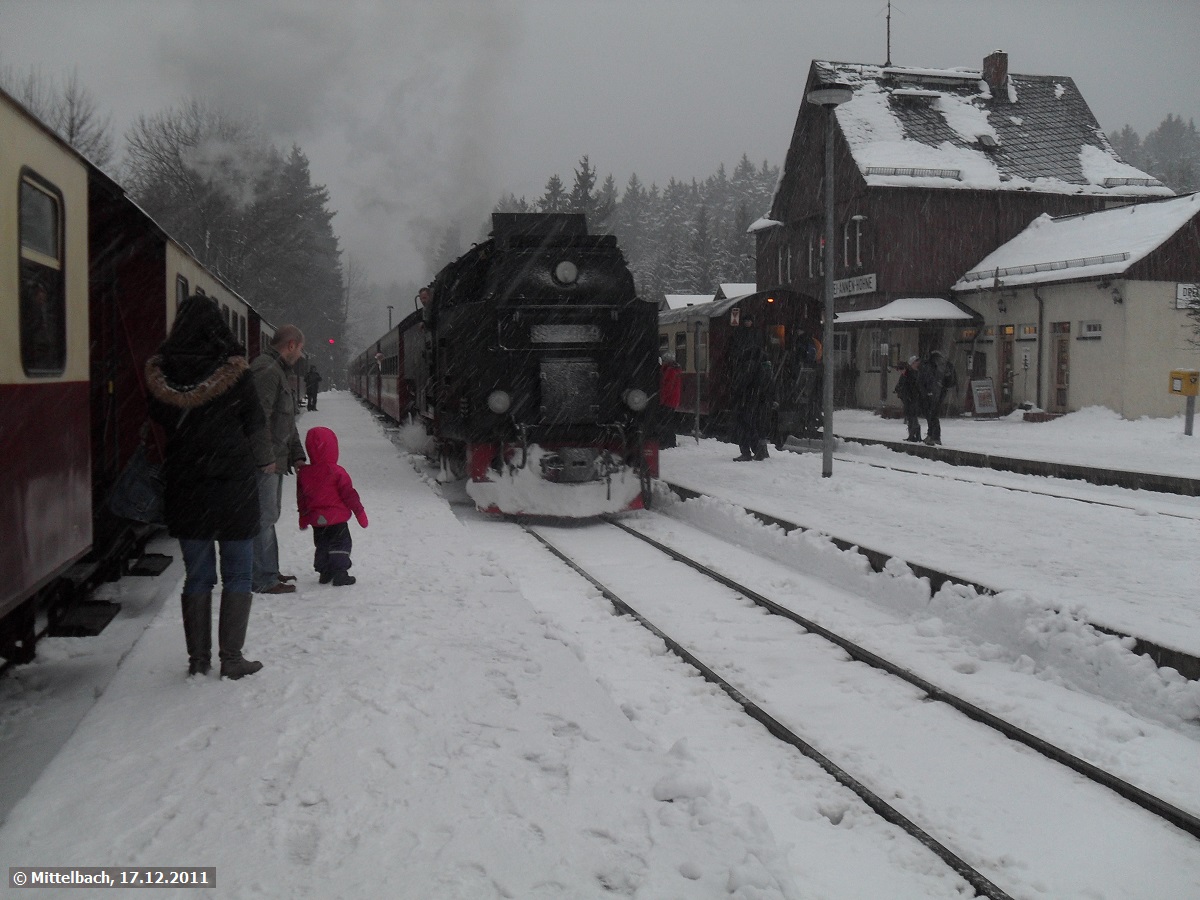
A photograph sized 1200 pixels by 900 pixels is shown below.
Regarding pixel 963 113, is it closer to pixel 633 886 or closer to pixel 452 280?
pixel 452 280

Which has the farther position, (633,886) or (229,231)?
(229,231)

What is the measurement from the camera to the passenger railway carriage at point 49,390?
4.68m

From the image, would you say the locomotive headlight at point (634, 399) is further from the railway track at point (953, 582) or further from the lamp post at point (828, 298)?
the lamp post at point (828, 298)

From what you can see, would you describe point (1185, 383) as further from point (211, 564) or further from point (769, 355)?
point (211, 564)

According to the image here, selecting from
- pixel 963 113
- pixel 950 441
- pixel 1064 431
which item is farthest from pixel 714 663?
pixel 963 113

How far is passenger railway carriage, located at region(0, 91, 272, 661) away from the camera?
468 cm

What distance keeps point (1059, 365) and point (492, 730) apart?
25.5 meters

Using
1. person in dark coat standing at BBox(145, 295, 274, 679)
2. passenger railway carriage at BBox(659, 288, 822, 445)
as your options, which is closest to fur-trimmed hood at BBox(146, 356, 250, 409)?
person in dark coat standing at BBox(145, 295, 274, 679)

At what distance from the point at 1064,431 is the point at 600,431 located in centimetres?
1541

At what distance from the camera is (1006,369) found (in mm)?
28656

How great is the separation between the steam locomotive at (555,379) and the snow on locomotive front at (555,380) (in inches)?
0.4

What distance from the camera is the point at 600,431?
38.7ft

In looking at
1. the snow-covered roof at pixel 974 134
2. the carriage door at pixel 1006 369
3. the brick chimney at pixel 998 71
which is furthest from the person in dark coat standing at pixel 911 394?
the brick chimney at pixel 998 71

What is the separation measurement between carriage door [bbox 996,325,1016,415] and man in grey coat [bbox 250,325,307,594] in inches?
972
